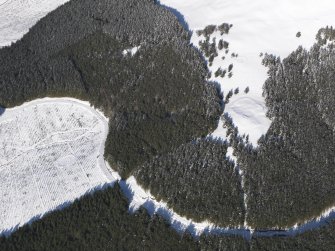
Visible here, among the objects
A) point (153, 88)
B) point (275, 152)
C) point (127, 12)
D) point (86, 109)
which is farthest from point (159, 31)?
point (275, 152)

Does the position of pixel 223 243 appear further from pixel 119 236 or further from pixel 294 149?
pixel 294 149

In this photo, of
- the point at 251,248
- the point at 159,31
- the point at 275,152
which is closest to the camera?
the point at 251,248

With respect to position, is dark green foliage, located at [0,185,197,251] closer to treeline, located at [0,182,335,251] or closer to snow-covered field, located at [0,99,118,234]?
treeline, located at [0,182,335,251]

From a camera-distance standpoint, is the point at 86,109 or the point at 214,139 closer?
the point at 214,139

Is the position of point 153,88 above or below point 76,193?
above

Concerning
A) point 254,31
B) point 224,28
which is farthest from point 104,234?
point 254,31

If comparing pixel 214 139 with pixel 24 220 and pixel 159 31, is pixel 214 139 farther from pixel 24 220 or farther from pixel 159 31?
pixel 159 31

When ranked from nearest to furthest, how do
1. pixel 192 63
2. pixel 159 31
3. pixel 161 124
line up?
1. pixel 161 124
2. pixel 192 63
3. pixel 159 31
